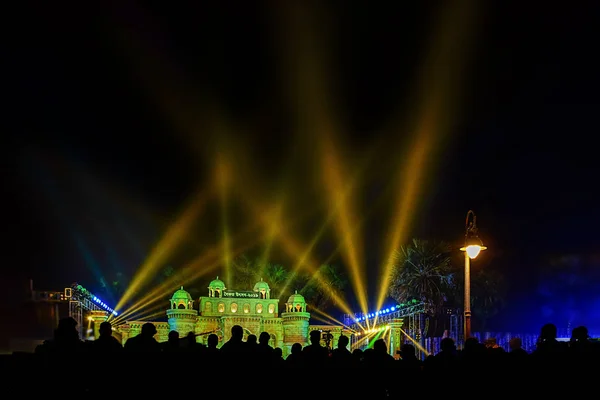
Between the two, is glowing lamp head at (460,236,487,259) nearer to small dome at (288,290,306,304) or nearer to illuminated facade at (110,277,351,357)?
illuminated facade at (110,277,351,357)

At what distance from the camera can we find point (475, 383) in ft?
28.6

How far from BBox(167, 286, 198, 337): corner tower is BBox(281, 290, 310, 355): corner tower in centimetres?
1091

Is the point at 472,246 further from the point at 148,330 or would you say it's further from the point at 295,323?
the point at 295,323

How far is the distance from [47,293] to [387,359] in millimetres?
34817

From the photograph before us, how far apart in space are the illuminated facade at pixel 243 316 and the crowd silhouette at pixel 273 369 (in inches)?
2134

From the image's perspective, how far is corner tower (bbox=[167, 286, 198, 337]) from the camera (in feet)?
199

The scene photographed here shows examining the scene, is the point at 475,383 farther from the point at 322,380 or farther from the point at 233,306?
the point at 233,306

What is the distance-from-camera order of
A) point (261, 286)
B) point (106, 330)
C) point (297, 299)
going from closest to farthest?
1. point (106, 330)
2. point (297, 299)
3. point (261, 286)

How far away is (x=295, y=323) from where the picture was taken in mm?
65438

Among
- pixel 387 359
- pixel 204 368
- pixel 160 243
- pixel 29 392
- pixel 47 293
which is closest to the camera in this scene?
pixel 29 392

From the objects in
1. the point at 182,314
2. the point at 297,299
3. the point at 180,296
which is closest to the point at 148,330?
the point at 182,314

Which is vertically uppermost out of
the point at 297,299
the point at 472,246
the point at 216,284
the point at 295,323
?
the point at 472,246

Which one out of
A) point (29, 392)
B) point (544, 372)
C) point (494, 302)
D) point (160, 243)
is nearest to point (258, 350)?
point (29, 392)

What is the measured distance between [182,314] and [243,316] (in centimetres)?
728
